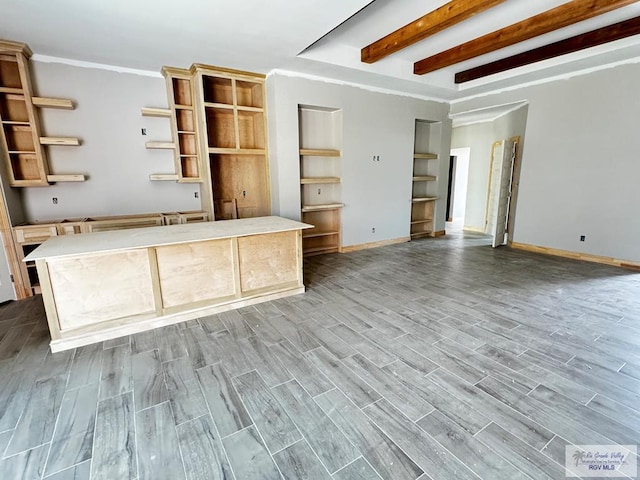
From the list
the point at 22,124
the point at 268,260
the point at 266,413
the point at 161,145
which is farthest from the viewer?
the point at 161,145

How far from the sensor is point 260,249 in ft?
10.5

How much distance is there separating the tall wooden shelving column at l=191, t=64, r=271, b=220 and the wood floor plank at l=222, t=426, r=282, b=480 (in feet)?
10.8

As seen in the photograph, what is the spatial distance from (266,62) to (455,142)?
599cm

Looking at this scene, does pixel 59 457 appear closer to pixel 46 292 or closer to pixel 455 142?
pixel 46 292

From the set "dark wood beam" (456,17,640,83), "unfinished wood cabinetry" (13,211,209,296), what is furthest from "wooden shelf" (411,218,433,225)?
"unfinished wood cabinetry" (13,211,209,296)

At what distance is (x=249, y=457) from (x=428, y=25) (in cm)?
394

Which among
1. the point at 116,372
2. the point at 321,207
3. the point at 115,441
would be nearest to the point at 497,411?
the point at 115,441

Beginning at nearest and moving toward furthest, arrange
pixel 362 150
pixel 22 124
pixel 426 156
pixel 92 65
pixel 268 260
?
pixel 268 260 → pixel 22 124 → pixel 92 65 → pixel 362 150 → pixel 426 156

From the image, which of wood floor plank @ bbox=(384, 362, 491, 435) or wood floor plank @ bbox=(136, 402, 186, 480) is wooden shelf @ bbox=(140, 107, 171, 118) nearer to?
wood floor plank @ bbox=(136, 402, 186, 480)

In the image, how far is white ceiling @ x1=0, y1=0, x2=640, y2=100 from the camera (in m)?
2.68

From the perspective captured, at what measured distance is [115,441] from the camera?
1.58 meters

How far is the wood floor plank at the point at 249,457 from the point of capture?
1406 mm

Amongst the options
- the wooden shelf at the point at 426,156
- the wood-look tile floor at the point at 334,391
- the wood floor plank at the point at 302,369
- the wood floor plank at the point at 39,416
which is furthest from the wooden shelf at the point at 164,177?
the wooden shelf at the point at 426,156

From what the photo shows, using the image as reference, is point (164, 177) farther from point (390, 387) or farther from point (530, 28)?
point (530, 28)
